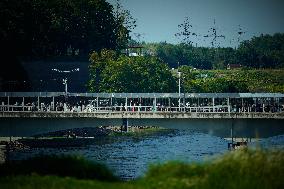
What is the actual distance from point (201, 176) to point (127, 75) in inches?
4555

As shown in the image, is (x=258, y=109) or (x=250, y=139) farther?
(x=258, y=109)

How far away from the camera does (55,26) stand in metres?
151

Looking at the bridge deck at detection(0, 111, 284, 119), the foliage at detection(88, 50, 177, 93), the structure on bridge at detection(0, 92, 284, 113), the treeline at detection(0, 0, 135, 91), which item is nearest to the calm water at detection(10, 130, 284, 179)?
the bridge deck at detection(0, 111, 284, 119)

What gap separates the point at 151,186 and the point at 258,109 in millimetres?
91260

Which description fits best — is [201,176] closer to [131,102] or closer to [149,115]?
[149,115]

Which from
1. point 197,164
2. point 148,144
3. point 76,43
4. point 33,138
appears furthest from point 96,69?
point 197,164

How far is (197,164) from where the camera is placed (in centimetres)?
3222

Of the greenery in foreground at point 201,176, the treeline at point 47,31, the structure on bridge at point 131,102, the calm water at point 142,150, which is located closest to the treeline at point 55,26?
the treeline at point 47,31

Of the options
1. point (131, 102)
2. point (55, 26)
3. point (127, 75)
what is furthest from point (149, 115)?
point (55, 26)

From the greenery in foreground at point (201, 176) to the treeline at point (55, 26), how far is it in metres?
107

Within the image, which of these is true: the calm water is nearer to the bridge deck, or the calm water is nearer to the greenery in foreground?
the bridge deck

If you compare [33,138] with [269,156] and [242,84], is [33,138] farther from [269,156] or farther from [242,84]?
[269,156]

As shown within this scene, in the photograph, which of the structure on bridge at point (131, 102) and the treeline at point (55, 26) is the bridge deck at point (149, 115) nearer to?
the structure on bridge at point (131, 102)

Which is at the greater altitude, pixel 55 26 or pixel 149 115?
pixel 55 26
